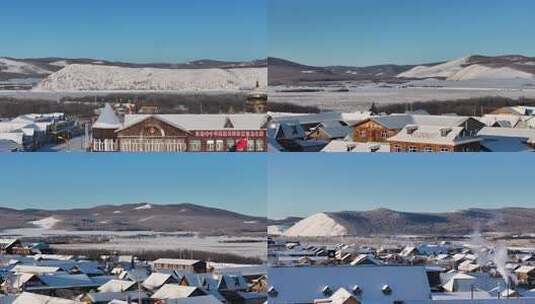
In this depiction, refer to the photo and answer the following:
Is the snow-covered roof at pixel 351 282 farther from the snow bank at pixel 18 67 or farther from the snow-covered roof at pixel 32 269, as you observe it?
the snow bank at pixel 18 67

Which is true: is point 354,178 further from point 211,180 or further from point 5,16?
point 5,16

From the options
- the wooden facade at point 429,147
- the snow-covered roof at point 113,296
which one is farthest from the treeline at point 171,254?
the wooden facade at point 429,147

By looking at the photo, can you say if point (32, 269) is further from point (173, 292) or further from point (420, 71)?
point (420, 71)

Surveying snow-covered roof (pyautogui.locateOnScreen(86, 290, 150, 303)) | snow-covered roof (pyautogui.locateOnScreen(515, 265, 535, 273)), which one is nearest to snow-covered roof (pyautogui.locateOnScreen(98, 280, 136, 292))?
snow-covered roof (pyautogui.locateOnScreen(86, 290, 150, 303))

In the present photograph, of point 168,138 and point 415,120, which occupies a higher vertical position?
point 415,120

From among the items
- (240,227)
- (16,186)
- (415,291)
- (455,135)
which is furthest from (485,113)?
(16,186)

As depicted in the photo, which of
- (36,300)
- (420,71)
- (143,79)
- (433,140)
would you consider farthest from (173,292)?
(420,71)
